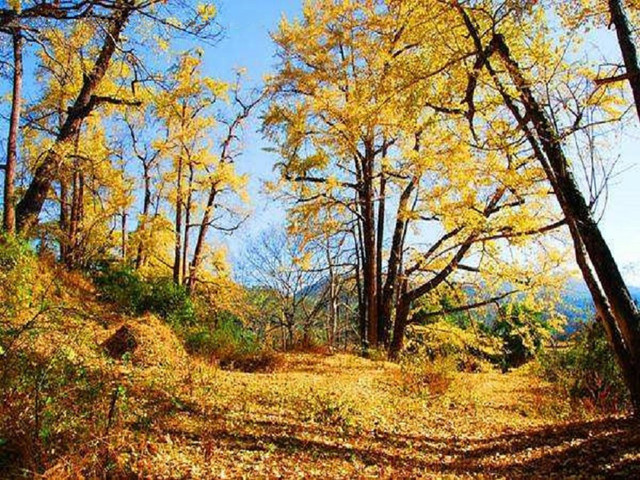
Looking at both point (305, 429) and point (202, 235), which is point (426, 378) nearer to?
point (305, 429)

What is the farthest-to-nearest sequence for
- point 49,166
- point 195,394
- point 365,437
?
point 49,166
point 195,394
point 365,437

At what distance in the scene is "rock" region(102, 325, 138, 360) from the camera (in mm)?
7066

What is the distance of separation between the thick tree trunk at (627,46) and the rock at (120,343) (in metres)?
6.83

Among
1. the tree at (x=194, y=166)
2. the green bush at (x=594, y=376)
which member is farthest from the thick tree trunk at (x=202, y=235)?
the green bush at (x=594, y=376)

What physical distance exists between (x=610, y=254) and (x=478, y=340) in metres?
8.79

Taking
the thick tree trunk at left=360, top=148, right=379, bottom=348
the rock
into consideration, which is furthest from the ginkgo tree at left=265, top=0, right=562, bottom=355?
the rock

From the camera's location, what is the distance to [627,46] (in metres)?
4.91

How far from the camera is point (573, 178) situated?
5.65 m

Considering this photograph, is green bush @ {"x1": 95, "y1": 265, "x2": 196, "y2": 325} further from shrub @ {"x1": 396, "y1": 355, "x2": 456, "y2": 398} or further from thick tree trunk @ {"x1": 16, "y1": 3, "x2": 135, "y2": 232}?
shrub @ {"x1": 396, "y1": 355, "x2": 456, "y2": 398}

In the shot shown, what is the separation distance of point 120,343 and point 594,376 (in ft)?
24.2

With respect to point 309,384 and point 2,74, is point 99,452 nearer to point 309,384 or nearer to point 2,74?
point 309,384

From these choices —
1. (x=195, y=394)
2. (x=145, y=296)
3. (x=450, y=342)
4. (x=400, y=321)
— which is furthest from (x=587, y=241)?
(x=145, y=296)

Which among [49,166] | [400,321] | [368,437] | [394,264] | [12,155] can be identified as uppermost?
[12,155]

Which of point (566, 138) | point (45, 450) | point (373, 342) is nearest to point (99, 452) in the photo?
point (45, 450)
